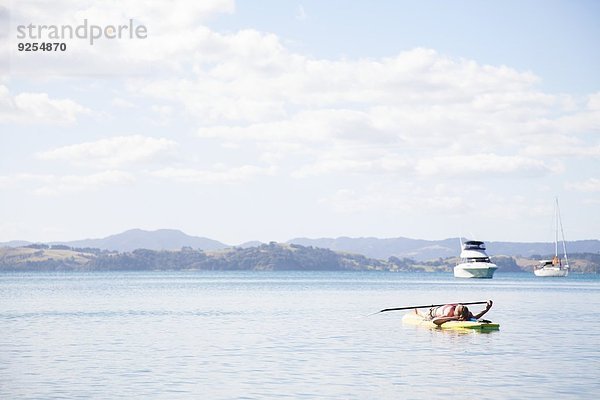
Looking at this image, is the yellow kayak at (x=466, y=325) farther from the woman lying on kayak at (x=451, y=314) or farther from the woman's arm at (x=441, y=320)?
the woman lying on kayak at (x=451, y=314)

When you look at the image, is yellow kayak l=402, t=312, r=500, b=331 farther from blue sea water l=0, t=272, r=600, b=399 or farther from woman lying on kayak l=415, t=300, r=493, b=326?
blue sea water l=0, t=272, r=600, b=399

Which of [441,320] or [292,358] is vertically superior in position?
[441,320]

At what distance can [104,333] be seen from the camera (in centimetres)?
6919

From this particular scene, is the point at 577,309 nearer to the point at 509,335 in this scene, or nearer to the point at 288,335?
the point at 509,335

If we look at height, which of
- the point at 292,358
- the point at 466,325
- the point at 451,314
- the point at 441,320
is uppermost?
the point at 451,314

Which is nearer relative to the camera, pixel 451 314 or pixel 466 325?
pixel 466 325

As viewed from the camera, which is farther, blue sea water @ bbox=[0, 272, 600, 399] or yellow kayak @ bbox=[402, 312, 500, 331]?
yellow kayak @ bbox=[402, 312, 500, 331]

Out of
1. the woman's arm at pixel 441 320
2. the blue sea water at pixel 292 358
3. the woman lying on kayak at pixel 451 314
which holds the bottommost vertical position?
the blue sea water at pixel 292 358

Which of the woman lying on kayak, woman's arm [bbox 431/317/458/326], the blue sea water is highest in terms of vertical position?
the woman lying on kayak

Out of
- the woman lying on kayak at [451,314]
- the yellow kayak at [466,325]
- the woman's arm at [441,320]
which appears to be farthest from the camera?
the woman lying on kayak at [451,314]

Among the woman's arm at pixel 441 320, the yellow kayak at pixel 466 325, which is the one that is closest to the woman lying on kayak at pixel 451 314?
the woman's arm at pixel 441 320

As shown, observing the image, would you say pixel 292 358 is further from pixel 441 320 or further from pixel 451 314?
pixel 451 314

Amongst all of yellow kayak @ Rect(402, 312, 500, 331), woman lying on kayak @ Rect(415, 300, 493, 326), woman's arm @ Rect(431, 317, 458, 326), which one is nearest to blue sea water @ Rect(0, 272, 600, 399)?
yellow kayak @ Rect(402, 312, 500, 331)

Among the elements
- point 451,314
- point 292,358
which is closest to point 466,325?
point 451,314
